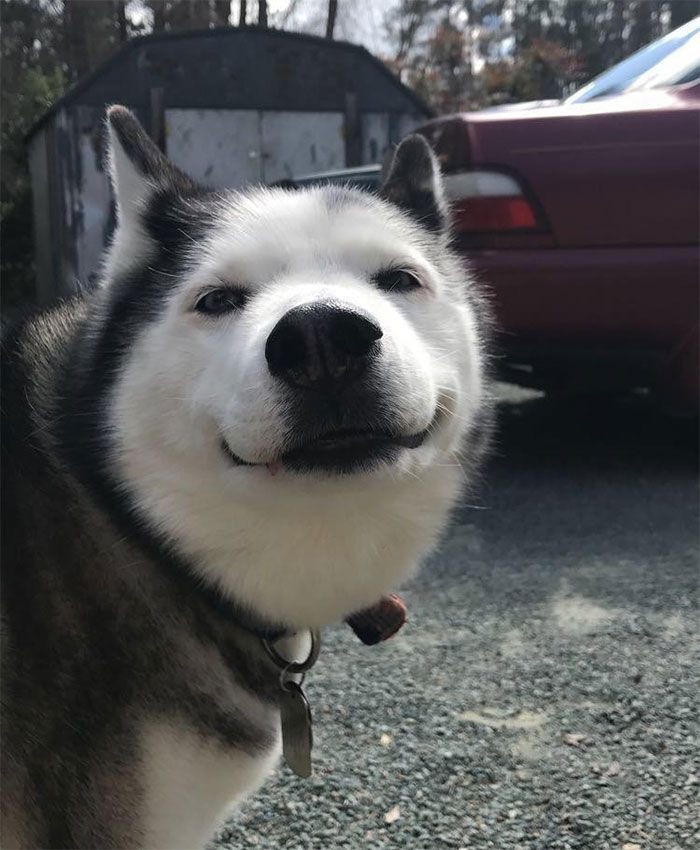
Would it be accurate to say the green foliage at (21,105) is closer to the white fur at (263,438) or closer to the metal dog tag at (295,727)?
the white fur at (263,438)

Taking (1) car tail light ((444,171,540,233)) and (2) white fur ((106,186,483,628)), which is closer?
(2) white fur ((106,186,483,628))

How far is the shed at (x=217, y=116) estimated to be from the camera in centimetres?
981

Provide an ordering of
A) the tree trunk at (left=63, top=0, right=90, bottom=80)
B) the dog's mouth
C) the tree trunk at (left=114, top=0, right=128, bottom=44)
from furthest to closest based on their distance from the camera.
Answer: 1. the tree trunk at (left=114, top=0, right=128, bottom=44)
2. the tree trunk at (left=63, top=0, right=90, bottom=80)
3. the dog's mouth

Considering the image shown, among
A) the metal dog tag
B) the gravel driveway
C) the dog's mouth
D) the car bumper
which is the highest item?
the dog's mouth

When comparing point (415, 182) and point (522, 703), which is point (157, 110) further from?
point (522, 703)

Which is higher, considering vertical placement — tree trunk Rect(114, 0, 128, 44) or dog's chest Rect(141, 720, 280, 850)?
tree trunk Rect(114, 0, 128, 44)

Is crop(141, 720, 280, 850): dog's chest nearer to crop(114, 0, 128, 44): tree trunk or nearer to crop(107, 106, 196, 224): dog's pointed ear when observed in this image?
crop(107, 106, 196, 224): dog's pointed ear

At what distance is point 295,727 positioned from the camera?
1872mm

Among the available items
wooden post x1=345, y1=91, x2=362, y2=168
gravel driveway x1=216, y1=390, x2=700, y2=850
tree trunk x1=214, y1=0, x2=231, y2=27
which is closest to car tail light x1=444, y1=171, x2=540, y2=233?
gravel driveway x1=216, y1=390, x2=700, y2=850

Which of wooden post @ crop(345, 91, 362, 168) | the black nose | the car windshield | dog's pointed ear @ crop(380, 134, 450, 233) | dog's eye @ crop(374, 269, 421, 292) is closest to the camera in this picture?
the black nose

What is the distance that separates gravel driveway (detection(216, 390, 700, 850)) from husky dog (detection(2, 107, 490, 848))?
1.97 feet

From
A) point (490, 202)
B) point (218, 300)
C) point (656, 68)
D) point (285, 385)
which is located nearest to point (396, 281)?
point (218, 300)

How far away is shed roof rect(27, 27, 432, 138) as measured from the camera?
990 cm

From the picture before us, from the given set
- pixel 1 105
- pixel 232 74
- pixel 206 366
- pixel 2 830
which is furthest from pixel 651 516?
pixel 1 105
